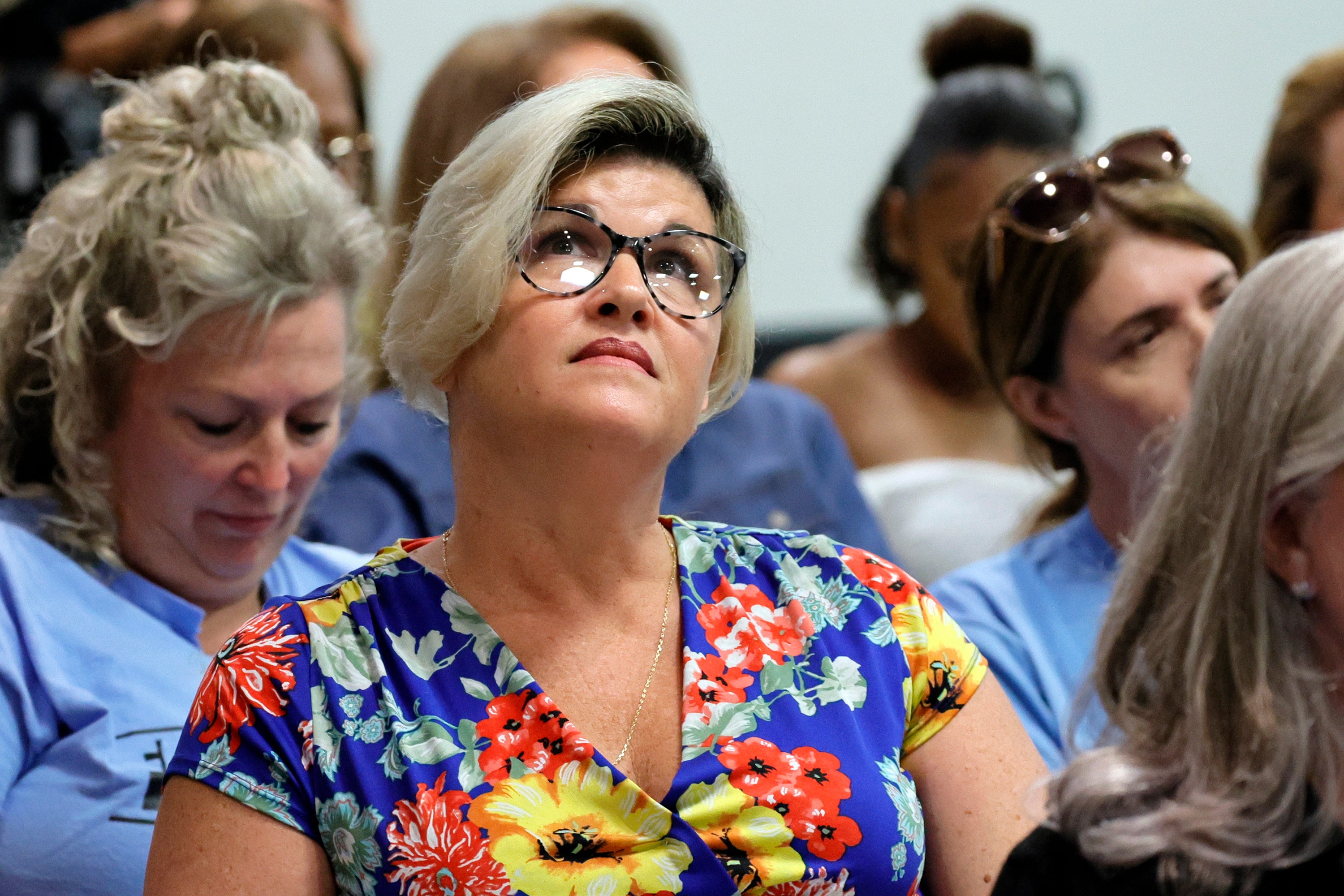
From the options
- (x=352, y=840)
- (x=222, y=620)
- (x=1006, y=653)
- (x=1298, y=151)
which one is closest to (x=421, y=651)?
(x=352, y=840)

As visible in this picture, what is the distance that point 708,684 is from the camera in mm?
1205

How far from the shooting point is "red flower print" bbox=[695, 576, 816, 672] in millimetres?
1235

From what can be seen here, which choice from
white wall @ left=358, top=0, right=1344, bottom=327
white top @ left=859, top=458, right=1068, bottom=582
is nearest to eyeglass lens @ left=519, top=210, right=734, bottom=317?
white top @ left=859, top=458, right=1068, bottom=582

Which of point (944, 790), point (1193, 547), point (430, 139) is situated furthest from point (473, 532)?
point (430, 139)

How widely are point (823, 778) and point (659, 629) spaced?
19cm

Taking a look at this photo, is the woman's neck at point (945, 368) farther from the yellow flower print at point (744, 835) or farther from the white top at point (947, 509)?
the yellow flower print at point (744, 835)

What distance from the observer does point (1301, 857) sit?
103cm

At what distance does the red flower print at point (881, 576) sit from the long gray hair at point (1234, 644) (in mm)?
214

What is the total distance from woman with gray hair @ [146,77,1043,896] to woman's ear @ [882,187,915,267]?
5.61 feet

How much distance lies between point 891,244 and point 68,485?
1.82 metres

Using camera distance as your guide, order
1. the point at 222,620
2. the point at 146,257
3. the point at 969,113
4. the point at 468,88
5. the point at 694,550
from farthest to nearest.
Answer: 1. the point at 969,113
2. the point at 468,88
3. the point at 222,620
4. the point at 146,257
5. the point at 694,550

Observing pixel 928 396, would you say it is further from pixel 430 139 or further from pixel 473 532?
pixel 473 532

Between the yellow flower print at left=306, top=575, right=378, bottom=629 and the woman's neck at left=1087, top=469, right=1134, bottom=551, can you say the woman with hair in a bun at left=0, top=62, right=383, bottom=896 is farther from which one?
the woman's neck at left=1087, top=469, right=1134, bottom=551

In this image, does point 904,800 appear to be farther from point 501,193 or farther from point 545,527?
point 501,193
